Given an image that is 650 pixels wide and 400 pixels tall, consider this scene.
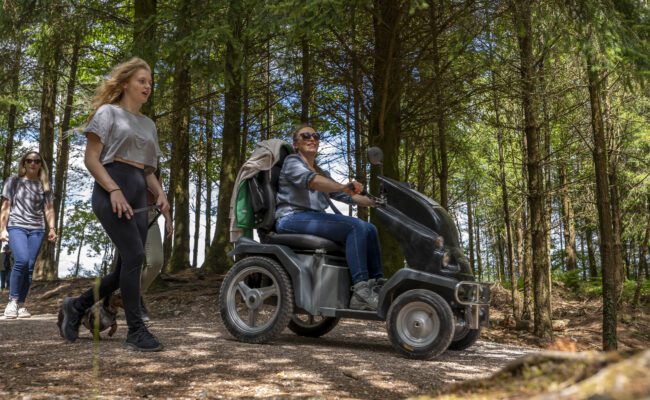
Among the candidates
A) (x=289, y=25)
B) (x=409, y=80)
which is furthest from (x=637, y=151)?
(x=289, y=25)

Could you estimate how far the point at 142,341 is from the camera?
4.50 m

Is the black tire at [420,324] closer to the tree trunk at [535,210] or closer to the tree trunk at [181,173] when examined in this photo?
the tree trunk at [535,210]

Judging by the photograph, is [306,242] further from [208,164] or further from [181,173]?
[208,164]

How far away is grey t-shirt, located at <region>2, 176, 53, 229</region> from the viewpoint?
771 centimetres

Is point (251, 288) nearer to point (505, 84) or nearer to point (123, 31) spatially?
point (505, 84)

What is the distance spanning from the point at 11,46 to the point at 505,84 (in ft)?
32.5

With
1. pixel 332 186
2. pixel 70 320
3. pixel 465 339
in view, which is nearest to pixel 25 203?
pixel 70 320

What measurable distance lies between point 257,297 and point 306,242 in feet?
2.12

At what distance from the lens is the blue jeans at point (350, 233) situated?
16.9 feet

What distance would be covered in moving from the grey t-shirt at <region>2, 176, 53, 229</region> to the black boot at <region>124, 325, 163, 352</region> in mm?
3953

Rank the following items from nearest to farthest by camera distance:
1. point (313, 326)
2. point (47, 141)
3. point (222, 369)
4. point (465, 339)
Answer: point (222, 369), point (465, 339), point (313, 326), point (47, 141)

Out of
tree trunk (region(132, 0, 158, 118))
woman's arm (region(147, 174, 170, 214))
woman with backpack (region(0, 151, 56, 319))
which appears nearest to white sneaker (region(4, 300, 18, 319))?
woman with backpack (region(0, 151, 56, 319))

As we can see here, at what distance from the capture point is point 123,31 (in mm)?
14062

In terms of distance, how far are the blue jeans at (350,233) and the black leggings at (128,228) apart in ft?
4.45
